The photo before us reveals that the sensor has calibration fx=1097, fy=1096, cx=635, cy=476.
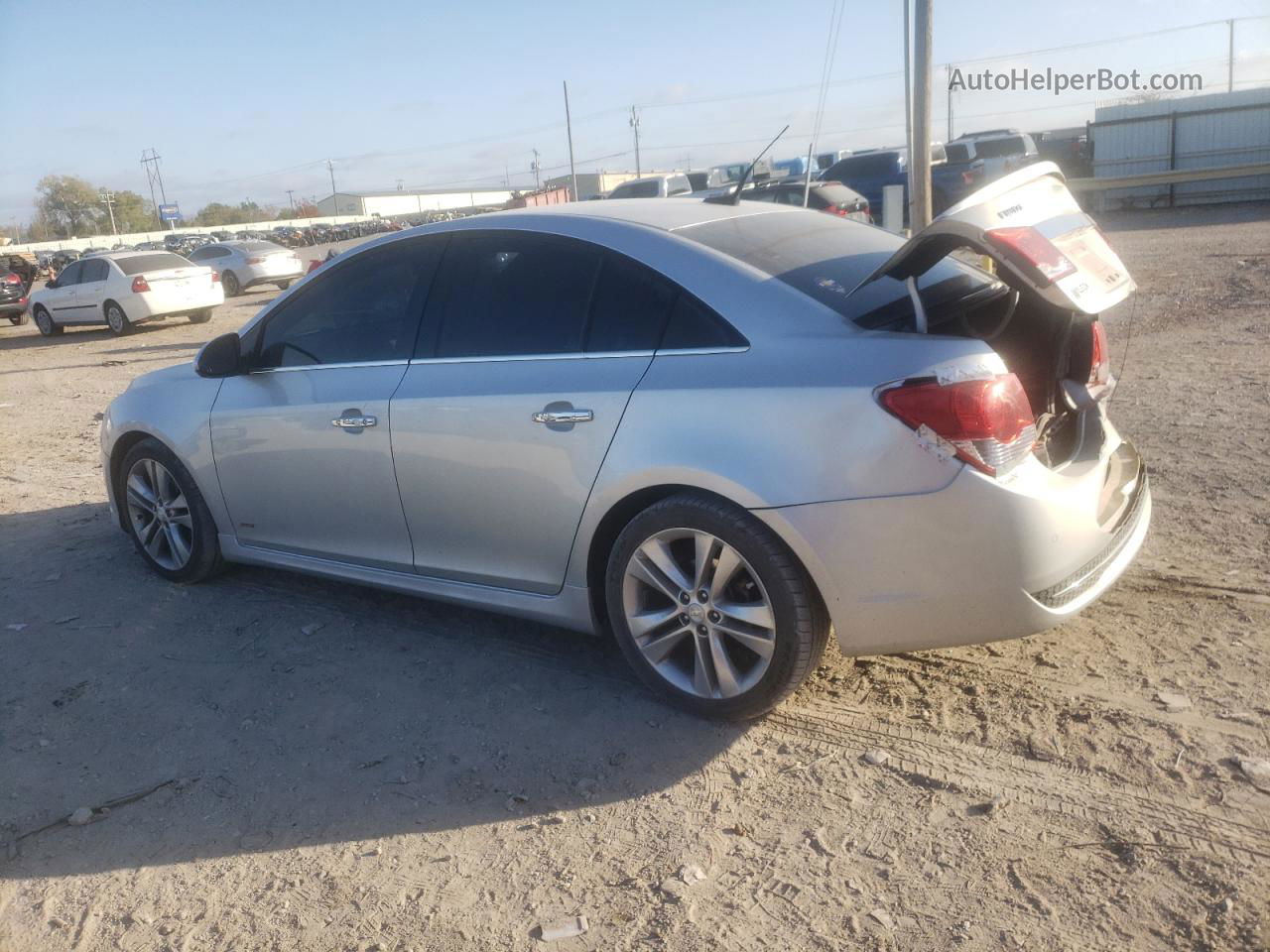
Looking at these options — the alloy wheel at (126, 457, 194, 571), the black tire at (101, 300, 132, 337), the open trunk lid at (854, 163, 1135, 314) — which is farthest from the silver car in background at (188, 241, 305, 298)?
the open trunk lid at (854, 163, 1135, 314)

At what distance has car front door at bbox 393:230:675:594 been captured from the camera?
3.71m

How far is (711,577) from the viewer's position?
11.4 feet

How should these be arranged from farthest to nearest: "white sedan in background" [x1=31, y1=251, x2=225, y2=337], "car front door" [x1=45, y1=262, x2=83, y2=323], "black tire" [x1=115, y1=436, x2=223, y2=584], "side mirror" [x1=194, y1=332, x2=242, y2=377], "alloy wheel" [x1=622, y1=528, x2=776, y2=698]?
1. "car front door" [x1=45, y1=262, x2=83, y2=323]
2. "white sedan in background" [x1=31, y1=251, x2=225, y2=337]
3. "black tire" [x1=115, y1=436, x2=223, y2=584]
4. "side mirror" [x1=194, y1=332, x2=242, y2=377]
5. "alloy wheel" [x1=622, y1=528, x2=776, y2=698]

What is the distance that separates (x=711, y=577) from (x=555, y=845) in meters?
0.95

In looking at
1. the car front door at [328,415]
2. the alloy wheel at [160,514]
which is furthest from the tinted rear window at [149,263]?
the car front door at [328,415]

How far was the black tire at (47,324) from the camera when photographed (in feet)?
70.5

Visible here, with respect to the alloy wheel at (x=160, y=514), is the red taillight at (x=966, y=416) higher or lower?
higher

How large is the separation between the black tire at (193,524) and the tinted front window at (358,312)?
0.75 m

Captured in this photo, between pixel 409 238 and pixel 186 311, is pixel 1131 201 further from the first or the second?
pixel 409 238

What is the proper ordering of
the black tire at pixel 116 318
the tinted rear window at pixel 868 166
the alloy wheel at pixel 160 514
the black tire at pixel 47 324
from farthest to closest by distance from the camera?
the tinted rear window at pixel 868 166 → the black tire at pixel 47 324 → the black tire at pixel 116 318 → the alloy wheel at pixel 160 514

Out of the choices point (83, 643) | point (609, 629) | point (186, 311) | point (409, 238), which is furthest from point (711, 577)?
point (186, 311)

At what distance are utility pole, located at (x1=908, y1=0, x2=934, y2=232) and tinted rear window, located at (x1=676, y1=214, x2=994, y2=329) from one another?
6.45 meters

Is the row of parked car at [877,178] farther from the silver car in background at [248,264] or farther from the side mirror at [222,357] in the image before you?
the side mirror at [222,357]

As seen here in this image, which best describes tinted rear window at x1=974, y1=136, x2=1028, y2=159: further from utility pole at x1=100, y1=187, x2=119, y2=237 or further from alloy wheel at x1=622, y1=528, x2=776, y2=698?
utility pole at x1=100, y1=187, x2=119, y2=237
